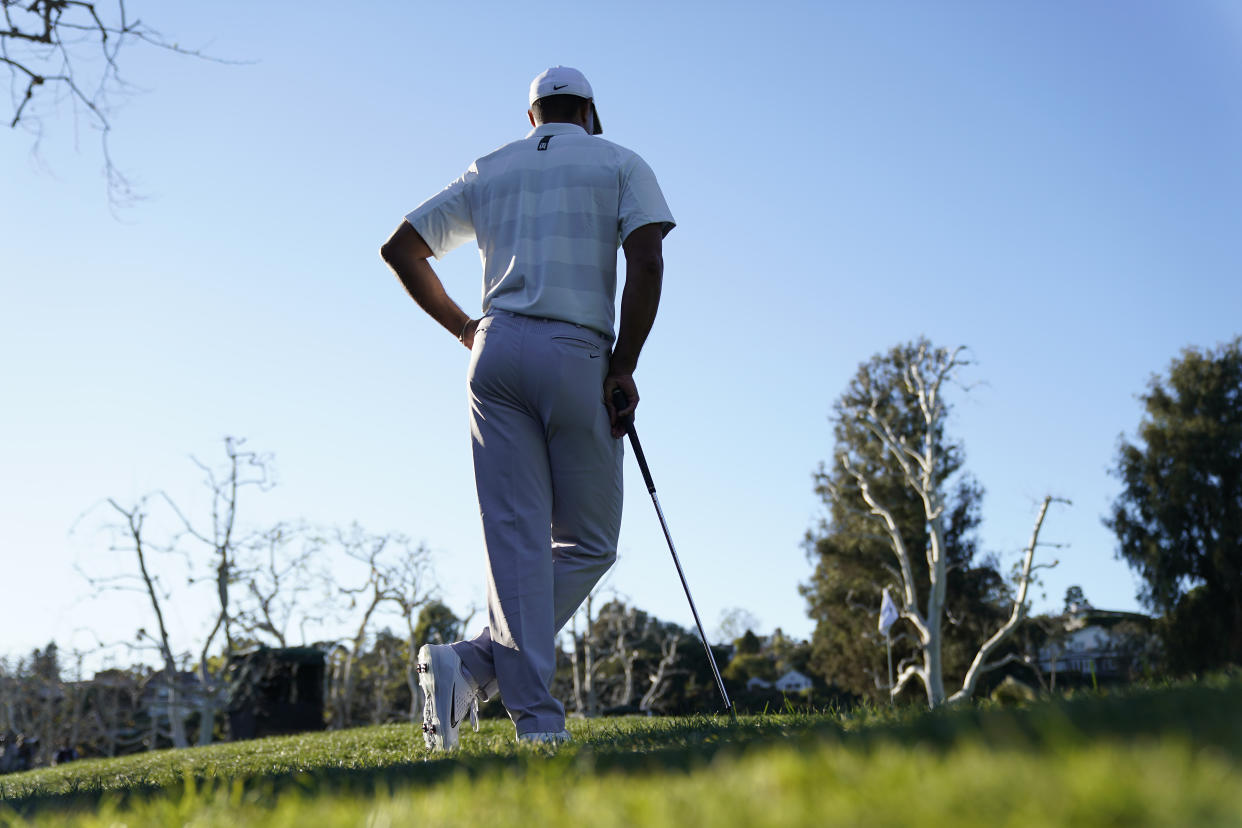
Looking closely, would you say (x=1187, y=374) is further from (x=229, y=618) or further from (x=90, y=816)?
(x=90, y=816)

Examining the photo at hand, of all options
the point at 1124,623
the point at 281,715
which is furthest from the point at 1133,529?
the point at 281,715

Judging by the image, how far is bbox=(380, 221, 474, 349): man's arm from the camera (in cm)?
429

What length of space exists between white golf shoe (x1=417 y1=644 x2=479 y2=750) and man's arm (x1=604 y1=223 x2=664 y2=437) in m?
1.06

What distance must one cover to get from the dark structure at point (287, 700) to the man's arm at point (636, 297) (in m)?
10.4

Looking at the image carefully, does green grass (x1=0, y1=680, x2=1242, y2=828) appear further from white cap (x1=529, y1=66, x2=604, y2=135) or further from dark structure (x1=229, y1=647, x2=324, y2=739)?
dark structure (x1=229, y1=647, x2=324, y2=739)

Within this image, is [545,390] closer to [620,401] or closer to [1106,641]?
[620,401]

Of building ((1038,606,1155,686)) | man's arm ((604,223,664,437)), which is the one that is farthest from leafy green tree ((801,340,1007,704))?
man's arm ((604,223,664,437))

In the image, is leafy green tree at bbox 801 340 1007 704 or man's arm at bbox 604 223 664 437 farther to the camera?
leafy green tree at bbox 801 340 1007 704

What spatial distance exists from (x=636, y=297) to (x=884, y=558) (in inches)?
1280

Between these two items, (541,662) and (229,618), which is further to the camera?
(229,618)

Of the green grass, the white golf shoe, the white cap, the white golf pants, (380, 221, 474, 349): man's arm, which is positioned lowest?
the green grass

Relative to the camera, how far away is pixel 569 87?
4234 millimetres

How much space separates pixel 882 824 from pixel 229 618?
103 feet

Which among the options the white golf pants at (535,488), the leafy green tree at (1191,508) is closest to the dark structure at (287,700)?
the white golf pants at (535,488)
